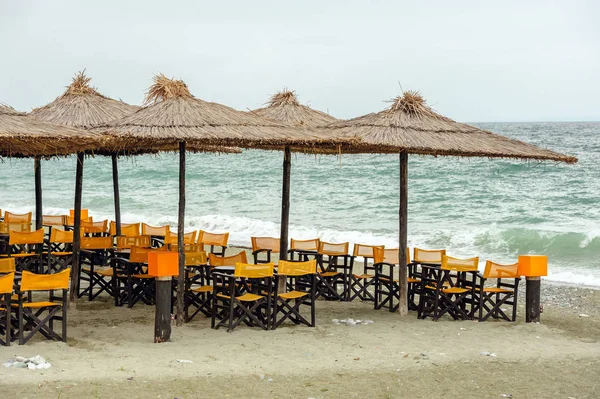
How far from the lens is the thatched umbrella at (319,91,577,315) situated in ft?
30.1

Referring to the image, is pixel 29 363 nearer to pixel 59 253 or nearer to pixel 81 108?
pixel 59 253

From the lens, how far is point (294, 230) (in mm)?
24812

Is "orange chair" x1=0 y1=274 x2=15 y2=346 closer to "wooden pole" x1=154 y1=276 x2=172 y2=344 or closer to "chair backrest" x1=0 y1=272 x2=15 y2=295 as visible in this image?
"chair backrest" x1=0 y1=272 x2=15 y2=295

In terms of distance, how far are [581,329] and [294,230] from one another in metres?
15.5

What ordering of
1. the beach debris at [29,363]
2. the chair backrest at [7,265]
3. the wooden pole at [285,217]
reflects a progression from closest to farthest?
the beach debris at [29,363] → the chair backrest at [7,265] → the wooden pole at [285,217]

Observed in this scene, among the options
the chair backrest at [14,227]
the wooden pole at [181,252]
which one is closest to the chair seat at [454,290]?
the wooden pole at [181,252]

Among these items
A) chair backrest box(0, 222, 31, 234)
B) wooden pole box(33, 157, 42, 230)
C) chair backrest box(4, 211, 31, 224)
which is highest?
wooden pole box(33, 157, 42, 230)

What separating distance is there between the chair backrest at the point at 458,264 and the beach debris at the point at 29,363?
4.86 meters

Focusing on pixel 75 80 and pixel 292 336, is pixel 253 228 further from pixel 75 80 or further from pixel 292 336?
pixel 292 336

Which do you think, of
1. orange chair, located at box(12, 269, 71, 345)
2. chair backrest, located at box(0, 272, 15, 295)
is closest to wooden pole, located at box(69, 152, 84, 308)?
orange chair, located at box(12, 269, 71, 345)

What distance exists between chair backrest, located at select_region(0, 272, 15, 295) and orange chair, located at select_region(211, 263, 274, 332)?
7.35ft

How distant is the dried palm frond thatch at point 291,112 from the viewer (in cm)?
1098

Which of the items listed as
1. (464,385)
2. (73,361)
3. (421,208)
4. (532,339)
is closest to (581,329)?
(532,339)

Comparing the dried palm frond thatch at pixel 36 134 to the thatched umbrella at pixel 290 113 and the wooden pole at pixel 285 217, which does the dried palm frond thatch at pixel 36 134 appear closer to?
the wooden pole at pixel 285 217
